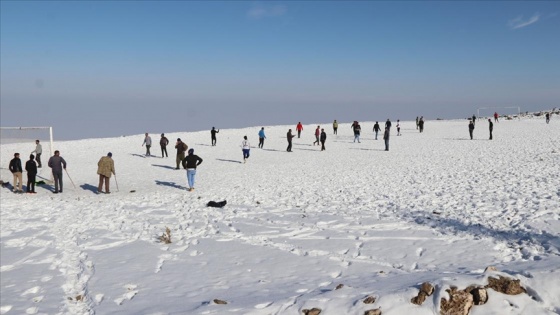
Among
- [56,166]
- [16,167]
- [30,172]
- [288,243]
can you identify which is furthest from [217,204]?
[16,167]

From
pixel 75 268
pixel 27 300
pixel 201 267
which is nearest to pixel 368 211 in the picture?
pixel 201 267

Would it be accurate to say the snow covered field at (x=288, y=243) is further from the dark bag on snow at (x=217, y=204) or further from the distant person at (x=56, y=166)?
the distant person at (x=56, y=166)

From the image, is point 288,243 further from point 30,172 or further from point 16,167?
point 16,167

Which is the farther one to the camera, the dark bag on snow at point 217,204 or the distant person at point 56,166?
the distant person at point 56,166

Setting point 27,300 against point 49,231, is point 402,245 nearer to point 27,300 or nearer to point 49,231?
point 27,300

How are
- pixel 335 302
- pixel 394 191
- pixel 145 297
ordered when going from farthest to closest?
pixel 394 191 < pixel 145 297 < pixel 335 302

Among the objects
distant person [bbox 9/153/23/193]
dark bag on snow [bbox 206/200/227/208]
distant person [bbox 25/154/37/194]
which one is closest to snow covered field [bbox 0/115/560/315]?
dark bag on snow [bbox 206/200/227/208]

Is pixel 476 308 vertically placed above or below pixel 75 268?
above

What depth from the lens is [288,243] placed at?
913cm

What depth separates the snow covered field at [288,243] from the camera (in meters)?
5.81

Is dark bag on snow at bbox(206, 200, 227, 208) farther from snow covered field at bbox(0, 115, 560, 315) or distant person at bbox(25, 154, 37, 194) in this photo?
distant person at bbox(25, 154, 37, 194)

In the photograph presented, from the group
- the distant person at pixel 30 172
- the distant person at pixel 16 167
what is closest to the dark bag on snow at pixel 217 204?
the distant person at pixel 30 172

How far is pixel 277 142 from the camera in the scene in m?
41.0

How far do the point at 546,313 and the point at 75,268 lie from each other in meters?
8.18
